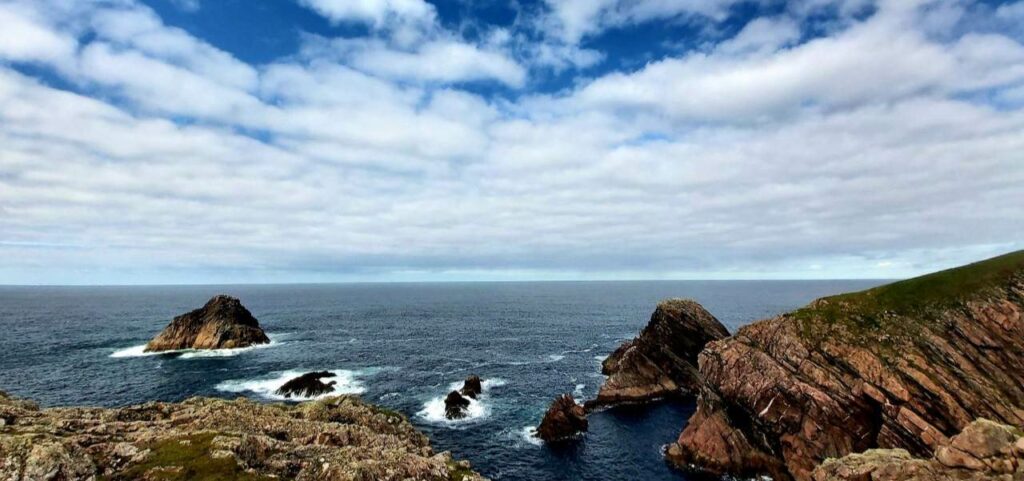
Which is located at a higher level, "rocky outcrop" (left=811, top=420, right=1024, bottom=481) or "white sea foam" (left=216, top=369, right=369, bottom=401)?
"rocky outcrop" (left=811, top=420, right=1024, bottom=481)

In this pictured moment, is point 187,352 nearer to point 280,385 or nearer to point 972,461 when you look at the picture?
point 280,385

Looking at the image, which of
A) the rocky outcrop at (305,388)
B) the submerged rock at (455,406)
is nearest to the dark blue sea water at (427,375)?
the submerged rock at (455,406)

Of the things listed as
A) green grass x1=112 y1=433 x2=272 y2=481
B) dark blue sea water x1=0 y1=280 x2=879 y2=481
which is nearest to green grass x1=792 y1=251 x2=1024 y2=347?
dark blue sea water x1=0 y1=280 x2=879 y2=481

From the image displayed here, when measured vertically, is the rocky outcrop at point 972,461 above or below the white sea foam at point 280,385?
above

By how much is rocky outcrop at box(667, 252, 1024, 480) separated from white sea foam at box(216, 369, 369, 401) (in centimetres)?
5769

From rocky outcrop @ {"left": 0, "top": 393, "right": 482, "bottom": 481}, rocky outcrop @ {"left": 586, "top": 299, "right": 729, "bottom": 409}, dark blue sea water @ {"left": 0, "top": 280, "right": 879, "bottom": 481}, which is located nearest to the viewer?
rocky outcrop @ {"left": 0, "top": 393, "right": 482, "bottom": 481}

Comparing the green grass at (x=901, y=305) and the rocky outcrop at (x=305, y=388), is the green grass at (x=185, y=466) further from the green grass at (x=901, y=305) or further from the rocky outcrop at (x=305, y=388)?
the green grass at (x=901, y=305)

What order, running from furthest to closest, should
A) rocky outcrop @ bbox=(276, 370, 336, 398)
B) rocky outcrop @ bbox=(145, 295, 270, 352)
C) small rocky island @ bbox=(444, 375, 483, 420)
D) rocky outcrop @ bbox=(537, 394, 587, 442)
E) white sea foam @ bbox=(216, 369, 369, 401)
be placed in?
rocky outcrop @ bbox=(145, 295, 270, 352) < white sea foam @ bbox=(216, 369, 369, 401) < rocky outcrop @ bbox=(276, 370, 336, 398) < small rocky island @ bbox=(444, 375, 483, 420) < rocky outcrop @ bbox=(537, 394, 587, 442)

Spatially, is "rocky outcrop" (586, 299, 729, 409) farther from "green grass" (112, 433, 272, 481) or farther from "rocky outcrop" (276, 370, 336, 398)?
"green grass" (112, 433, 272, 481)

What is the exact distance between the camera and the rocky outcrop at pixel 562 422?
2675 inches

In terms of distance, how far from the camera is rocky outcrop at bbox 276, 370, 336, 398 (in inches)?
3450

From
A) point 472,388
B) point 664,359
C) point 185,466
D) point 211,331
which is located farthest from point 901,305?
point 211,331

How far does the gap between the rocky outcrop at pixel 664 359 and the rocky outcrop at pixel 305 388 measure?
46.7 m

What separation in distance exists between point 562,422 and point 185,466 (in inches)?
1771
